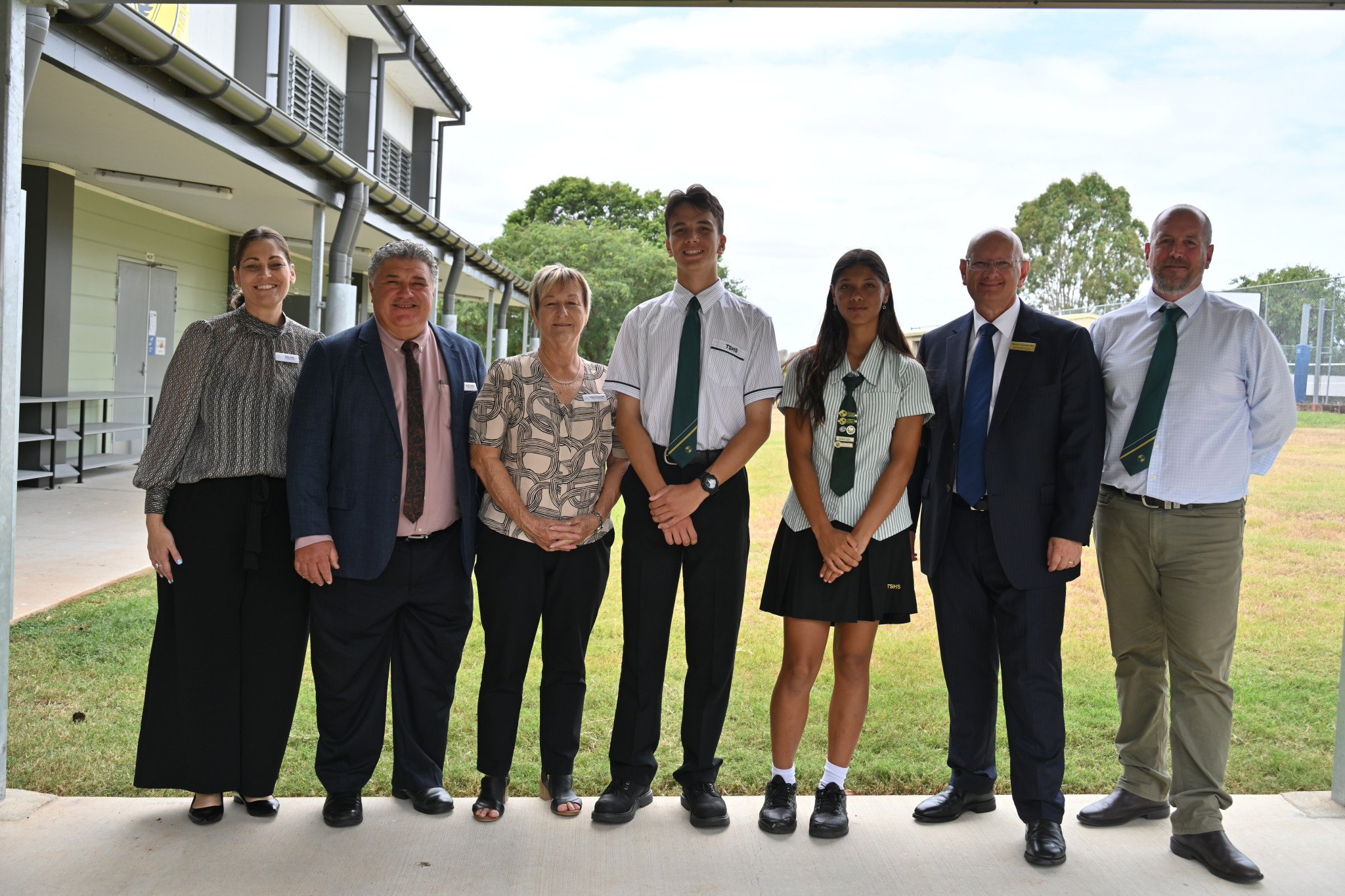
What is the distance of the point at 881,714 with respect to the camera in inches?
191

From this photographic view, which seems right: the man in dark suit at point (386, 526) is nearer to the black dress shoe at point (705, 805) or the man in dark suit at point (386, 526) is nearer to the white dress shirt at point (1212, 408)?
the black dress shoe at point (705, 805)

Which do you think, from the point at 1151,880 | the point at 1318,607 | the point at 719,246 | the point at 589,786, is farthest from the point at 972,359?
the point at 1318,607

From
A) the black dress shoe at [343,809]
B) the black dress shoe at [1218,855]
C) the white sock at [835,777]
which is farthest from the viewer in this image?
the white sock at [835,777]

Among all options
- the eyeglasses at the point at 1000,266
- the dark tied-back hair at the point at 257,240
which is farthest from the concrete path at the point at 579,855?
the eyeglasses at the point at 1000,266

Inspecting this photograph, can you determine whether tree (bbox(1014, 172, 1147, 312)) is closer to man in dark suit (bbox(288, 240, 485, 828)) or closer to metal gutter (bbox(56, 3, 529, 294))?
metal gutter (bbox(56, 3, 529, 294))

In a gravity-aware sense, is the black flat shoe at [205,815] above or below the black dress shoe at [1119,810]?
below

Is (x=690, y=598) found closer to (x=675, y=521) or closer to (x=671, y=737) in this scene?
(x=675, y=521)

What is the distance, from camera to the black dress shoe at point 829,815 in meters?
3.16

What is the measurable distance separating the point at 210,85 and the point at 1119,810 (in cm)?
713

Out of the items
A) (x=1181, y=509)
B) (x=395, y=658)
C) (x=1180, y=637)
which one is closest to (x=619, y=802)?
(x=395, y=658)

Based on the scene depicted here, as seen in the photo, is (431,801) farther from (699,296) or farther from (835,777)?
(699,296)

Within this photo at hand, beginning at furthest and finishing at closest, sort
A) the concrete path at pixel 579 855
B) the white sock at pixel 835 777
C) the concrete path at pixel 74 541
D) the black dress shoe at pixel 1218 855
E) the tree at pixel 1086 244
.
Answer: the tree at pixel 1086 244, the concrete path at pixel 74 541, the white sock at pixel 835 777, the black dress shoe at pixel 1218 855, the concrete path at pixel 579 855

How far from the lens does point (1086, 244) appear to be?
34.7m

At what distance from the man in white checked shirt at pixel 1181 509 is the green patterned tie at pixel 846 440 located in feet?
3.08
